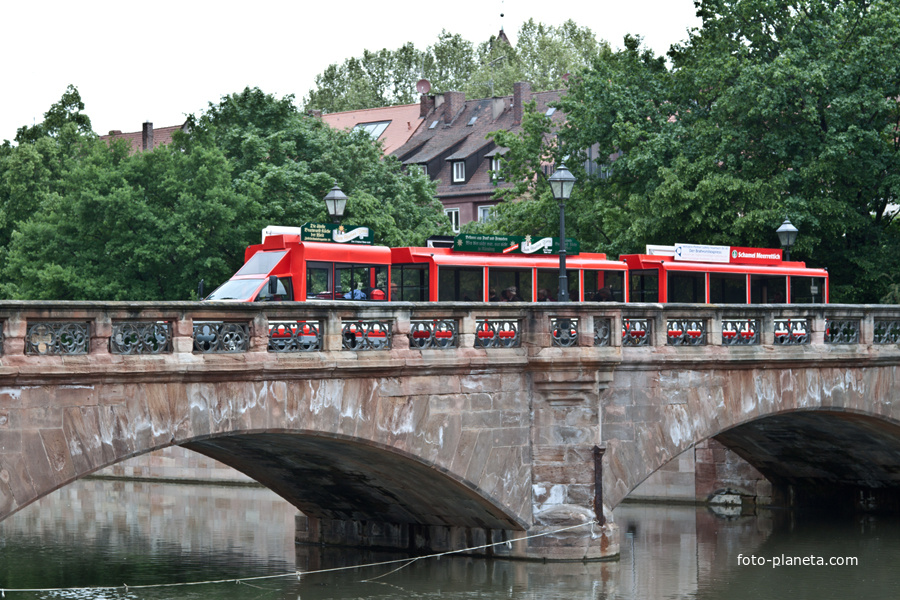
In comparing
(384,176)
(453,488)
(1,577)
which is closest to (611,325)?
(453,488)

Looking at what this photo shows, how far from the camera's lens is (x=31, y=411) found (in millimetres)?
16328

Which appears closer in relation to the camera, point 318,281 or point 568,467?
point 568,467

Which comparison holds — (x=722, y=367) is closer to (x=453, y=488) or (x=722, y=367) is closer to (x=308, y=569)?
(x=453, y=488)

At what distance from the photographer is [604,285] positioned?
28.1 metres

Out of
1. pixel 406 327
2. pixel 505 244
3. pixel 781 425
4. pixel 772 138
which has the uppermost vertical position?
pixel 772 138

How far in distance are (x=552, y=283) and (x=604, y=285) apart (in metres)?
1.51

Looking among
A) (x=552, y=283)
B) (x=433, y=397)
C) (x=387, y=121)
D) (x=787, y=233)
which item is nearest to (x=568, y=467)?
(x=433, y=397)

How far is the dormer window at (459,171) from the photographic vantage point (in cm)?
6738

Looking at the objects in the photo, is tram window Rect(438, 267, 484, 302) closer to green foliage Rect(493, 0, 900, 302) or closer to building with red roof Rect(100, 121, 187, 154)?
green foliage Rect(493, 0, 900, 302)

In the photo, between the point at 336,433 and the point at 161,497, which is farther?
the point at 161,497

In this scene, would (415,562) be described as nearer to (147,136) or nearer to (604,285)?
(604,285)

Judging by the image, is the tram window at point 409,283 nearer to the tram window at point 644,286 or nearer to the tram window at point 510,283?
the tram window at point 510,283

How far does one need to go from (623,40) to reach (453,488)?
802 inches

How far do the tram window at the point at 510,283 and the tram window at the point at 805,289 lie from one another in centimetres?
762
